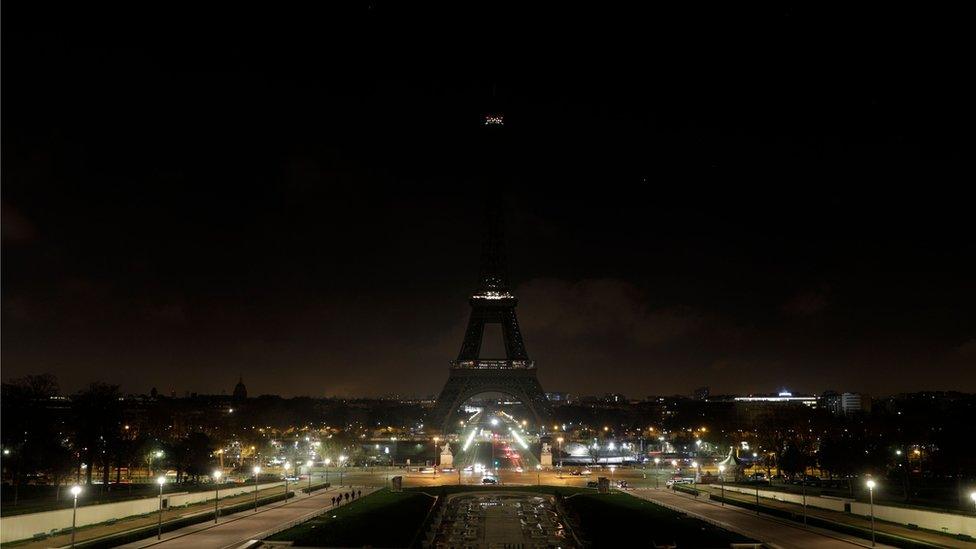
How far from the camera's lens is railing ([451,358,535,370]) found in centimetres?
12312

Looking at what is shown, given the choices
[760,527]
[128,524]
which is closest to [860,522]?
[760,527]

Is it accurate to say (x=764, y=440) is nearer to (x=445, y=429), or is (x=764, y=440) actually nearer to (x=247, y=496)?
(x=445, y=429)

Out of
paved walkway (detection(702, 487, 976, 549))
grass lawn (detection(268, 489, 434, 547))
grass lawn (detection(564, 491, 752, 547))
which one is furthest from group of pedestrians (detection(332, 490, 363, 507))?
paved walkway (detection(702, 487, 976, 549))

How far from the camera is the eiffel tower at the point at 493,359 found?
4820 inches

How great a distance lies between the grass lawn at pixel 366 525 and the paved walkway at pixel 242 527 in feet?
4.13

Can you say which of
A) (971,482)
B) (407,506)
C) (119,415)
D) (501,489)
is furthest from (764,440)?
(119,415)

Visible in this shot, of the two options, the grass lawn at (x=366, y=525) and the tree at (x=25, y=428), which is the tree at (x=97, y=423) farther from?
the grass lawn at (x=366, y=525)

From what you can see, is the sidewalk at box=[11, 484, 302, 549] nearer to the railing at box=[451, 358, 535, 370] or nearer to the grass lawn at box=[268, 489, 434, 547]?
the grass lawn at box=[268, 489, 434, 547]

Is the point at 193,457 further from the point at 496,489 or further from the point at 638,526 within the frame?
the point at 638,526

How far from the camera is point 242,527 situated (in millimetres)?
39375

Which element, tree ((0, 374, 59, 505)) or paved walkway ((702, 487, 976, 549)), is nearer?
paved walkway ((702, 487, 976, 549))

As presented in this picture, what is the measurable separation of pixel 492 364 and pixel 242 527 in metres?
86.1

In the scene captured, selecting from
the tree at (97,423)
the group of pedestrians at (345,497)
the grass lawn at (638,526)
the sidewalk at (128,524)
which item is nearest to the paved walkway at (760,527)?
the grass lawn at (638,526)

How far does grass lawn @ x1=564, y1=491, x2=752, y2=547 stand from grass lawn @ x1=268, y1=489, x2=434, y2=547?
817 centimetres
